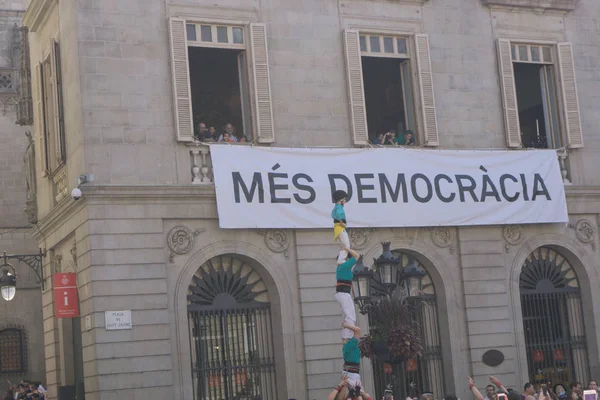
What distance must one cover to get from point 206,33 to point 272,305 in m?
6.43

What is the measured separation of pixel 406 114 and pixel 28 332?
1587 centimetres

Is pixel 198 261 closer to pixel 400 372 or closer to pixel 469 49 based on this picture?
pixel 400 372

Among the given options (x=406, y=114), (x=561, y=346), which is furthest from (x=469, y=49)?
(x=561, y=346)

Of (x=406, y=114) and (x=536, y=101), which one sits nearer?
(x=406, y=114)

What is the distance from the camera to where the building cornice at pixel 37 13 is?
87.6 ft

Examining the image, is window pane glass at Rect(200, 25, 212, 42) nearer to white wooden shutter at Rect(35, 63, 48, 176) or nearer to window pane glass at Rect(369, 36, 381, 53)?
window pane glass at Rect(369, 36, 381, 53)

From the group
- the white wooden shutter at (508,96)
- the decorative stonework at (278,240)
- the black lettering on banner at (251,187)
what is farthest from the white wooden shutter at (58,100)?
the white wooden shutter at (508,96)

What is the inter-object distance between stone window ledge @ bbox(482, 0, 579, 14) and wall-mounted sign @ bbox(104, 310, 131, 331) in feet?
40.7

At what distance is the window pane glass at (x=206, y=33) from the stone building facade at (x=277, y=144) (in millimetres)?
47

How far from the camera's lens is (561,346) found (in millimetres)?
28359

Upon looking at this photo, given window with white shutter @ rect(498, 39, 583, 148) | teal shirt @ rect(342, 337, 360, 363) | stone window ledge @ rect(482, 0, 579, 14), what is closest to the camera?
teal shirt @ rect(342, 337, 360, 363)

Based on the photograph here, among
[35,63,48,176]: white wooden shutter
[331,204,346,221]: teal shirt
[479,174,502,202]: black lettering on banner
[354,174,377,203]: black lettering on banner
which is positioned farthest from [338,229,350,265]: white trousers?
[35,63,48,176]: white wooden shutter

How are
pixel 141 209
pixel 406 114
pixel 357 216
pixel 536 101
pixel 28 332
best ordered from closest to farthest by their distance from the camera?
pixel 141 209 < pixel 357 216 < pixel 406 114 < pixel 536 101 < pixel 28 332

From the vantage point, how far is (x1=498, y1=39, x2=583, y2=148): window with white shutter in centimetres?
2844
